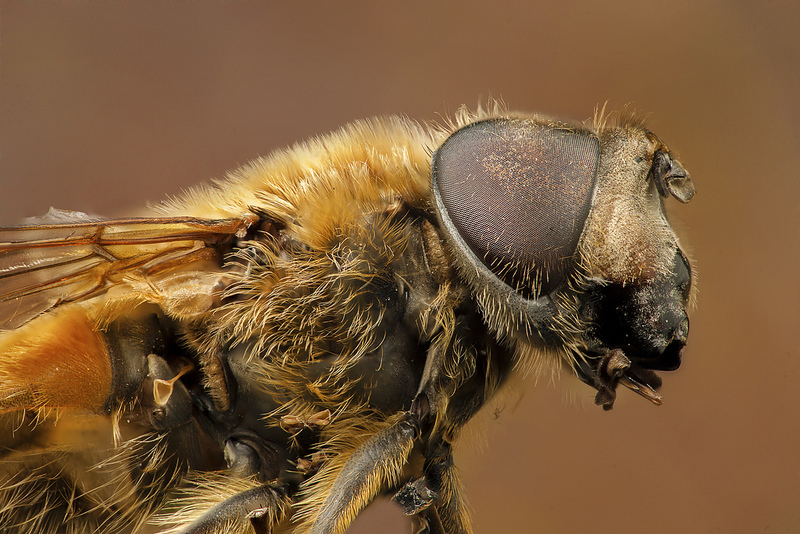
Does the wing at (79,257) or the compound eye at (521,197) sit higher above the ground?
the compound eye at (521,197)

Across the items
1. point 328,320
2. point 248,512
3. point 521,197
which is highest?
point 521,197

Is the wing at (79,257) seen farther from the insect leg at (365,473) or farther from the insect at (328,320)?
the insect leg at (365,473)

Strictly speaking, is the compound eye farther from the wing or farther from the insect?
the wing

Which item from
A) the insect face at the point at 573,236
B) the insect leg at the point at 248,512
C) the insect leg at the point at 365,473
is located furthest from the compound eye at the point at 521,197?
the insect leg at the point at 248,512

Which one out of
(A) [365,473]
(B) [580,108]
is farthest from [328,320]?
(B) [580,108]

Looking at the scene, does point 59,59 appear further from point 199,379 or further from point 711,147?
point 711,147

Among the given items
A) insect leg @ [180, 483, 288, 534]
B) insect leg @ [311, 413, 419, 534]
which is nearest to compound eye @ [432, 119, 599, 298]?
insect leg @ [311, 413, 419, 534]

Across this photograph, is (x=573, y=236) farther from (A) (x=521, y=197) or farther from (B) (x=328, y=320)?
(B) (x=328, y=320)
